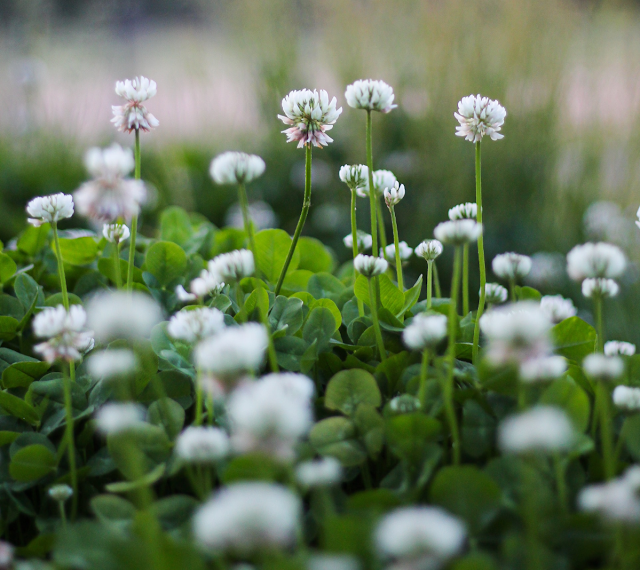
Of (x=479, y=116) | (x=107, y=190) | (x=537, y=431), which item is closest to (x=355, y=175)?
(x=479, y=116)

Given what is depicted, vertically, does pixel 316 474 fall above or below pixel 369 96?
below

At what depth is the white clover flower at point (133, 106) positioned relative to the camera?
2.80ft

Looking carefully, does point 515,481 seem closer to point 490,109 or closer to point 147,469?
point 147,469

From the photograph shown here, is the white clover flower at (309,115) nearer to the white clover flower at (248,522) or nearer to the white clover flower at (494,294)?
the white clover flower at (494,294)

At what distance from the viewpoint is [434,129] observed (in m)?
2.95

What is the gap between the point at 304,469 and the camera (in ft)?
1.80

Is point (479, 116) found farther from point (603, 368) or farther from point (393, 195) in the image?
point (603, 368)

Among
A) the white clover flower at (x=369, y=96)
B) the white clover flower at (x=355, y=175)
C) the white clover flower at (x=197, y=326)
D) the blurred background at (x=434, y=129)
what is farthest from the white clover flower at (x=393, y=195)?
the blurred background at (x=434, y=129)

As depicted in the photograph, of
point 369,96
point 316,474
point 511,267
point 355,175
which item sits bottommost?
point 316,474

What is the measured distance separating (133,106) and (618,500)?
2.49 feet

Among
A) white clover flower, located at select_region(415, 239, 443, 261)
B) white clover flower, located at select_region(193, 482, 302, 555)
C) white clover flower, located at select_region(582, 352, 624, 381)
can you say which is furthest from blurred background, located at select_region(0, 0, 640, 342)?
white clover flower, located at select_region(193, 482, 302, 555)

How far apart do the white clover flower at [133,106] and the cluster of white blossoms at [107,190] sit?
271 mm

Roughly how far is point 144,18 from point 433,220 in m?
15.5

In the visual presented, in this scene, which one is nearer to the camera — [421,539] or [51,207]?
[421,539]
